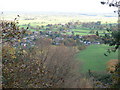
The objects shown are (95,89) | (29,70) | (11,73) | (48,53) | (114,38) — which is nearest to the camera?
(11,73)

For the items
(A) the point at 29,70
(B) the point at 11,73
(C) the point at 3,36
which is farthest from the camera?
(A) the point at 29,70

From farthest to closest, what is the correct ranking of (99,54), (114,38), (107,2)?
(99,54), (114,38), (107,2)

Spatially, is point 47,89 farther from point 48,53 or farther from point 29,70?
point 48,53

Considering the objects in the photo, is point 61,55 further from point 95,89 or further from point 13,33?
point 13,33

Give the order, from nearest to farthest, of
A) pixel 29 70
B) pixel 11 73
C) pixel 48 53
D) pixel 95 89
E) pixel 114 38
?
pixel 11 73 → pixel 29 70 → pixel 95 89 → pixel 114 38 → pixel 48 53

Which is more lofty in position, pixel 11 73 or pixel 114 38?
pixel 114 38

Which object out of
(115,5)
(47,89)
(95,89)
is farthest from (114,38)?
(47,89)

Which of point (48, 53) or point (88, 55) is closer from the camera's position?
point (48, 53)

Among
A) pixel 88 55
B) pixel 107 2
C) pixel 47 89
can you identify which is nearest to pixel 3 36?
pixel 47 89

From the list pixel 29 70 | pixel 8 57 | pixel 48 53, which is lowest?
pixel 48 53
